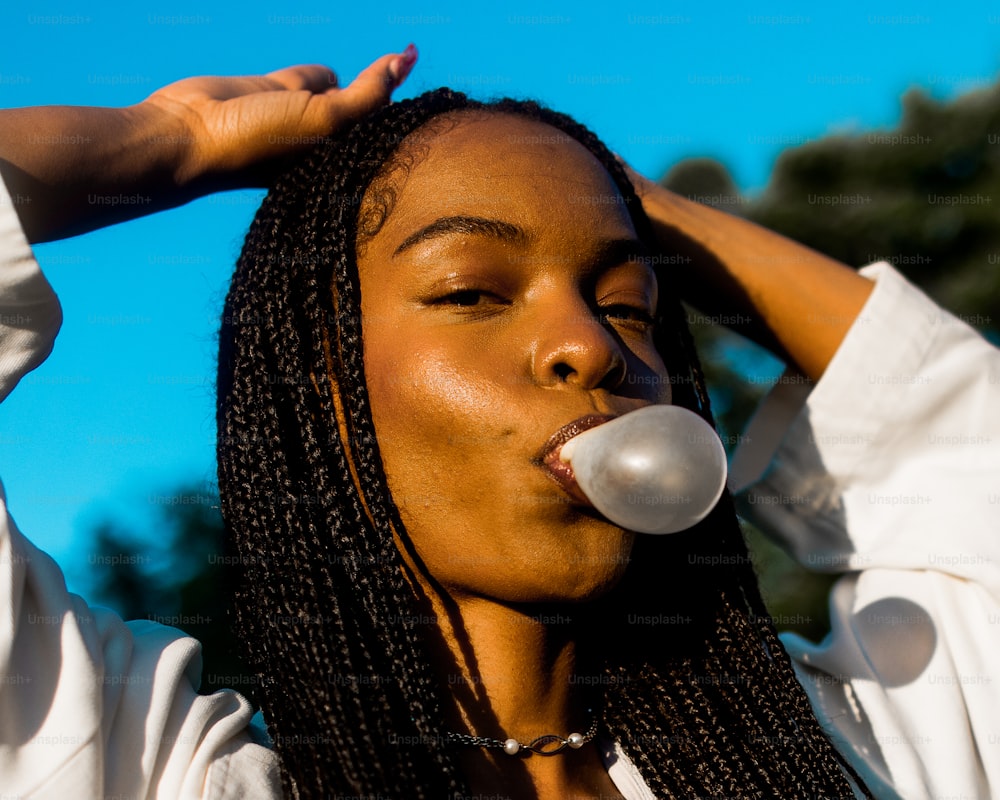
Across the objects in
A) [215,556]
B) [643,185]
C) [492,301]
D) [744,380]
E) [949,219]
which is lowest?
[215,556]

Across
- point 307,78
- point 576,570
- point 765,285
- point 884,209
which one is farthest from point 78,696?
point 884,209

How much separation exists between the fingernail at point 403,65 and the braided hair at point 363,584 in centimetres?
16

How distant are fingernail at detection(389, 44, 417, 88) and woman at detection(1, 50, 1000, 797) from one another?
0.21 meters

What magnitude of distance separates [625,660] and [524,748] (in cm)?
41

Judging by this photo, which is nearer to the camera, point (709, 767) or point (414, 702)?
point (414, 702)

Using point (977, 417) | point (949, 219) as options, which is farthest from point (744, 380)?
point (977, 417)

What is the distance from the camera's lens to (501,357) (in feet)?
7.23

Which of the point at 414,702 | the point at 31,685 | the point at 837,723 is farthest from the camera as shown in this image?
the point at 837,723

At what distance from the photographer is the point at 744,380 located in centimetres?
1353

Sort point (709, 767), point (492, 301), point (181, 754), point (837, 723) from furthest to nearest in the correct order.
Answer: point (837, 723)
point (709, 767)
point (492, 301)
point (181, 754)

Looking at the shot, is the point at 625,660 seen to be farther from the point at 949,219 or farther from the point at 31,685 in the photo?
the point at 949,219

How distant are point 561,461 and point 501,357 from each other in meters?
0.26

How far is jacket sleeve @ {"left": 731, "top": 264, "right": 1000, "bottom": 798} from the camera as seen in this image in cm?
279

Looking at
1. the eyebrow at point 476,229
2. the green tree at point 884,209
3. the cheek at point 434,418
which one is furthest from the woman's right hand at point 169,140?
the green tree at point 884,209
